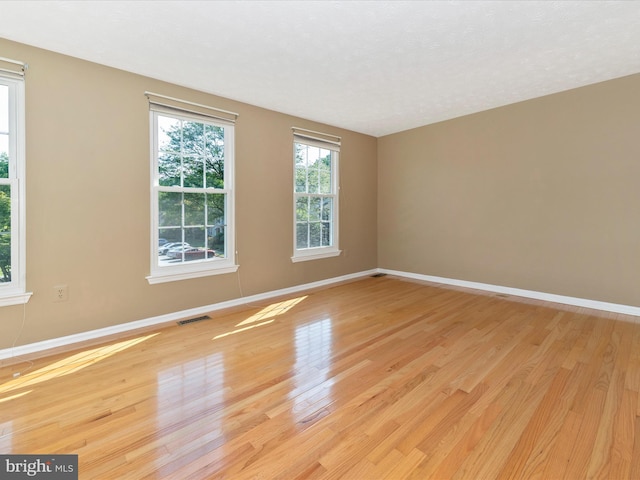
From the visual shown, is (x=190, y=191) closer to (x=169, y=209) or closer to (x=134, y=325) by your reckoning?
(x=169, y=209)

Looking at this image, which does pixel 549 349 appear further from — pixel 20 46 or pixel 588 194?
pixel 20 46

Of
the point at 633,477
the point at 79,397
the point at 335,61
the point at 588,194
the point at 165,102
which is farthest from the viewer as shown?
the point at 588,194

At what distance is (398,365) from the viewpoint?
2.36m

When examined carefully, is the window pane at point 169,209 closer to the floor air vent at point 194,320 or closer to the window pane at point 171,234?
the window pane at point 171,234

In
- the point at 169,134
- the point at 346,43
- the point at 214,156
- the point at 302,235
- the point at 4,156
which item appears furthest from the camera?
the point at 302,235

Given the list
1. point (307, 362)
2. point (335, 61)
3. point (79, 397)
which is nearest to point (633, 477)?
point (307, 362)

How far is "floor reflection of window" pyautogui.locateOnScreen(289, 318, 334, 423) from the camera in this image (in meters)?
1.85

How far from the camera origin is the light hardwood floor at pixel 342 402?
1438 mm

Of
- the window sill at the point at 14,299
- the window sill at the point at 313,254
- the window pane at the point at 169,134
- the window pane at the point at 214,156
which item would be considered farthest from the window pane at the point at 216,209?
the window sill at the point at 14,299

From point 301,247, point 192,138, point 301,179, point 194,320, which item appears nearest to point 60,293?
point 194,320

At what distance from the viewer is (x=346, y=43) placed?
2629 mm

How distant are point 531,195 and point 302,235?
10.4 feet

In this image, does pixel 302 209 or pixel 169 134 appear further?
pixel 302 209

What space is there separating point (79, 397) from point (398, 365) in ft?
6.99
